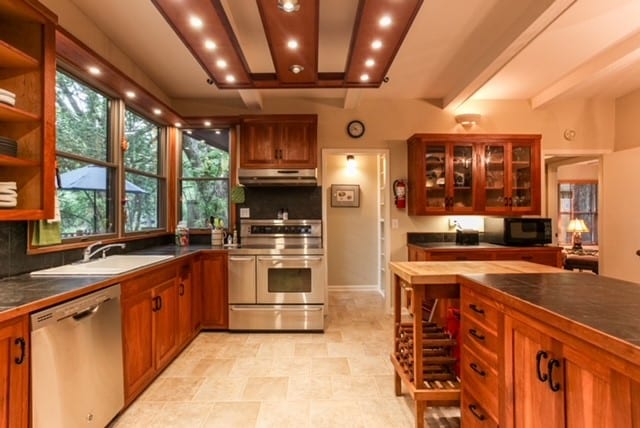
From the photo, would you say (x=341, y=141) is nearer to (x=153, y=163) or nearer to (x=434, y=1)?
(x=434, y=1)

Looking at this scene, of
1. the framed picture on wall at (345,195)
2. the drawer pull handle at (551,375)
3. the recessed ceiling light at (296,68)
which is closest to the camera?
the drawer pull handle at (551,375)

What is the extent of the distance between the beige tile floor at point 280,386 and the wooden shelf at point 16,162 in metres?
1.62

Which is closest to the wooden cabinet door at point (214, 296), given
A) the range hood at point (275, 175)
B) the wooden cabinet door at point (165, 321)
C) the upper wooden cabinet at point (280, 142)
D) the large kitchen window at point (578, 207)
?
the wooden cabinet door at point (165, 321)

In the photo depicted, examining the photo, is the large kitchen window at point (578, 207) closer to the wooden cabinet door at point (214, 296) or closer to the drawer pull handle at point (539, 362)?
the wooden cabinet door at point (214, 296)

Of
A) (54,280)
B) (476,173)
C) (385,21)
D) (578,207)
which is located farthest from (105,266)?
(578,207)

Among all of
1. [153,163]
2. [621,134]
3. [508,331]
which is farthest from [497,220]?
[153,163]

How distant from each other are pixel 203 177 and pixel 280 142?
3.73ft

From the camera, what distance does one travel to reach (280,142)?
3.79m

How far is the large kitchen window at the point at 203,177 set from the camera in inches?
162

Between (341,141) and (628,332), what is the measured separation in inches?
140

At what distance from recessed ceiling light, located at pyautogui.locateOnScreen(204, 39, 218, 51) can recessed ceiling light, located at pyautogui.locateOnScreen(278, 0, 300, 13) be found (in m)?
0.68

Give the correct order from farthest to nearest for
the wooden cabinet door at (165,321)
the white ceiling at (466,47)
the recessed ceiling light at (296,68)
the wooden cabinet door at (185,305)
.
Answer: the wooden cabinet door at (185,305)
the recessed ceiling light at (296,68)
the wooden cabinet door at (165,321)
the white ceiling at (466,47)

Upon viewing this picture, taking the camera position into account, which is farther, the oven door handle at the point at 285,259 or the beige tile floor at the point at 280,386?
the oven door handle at the point at 285,259

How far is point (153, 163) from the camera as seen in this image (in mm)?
3768
